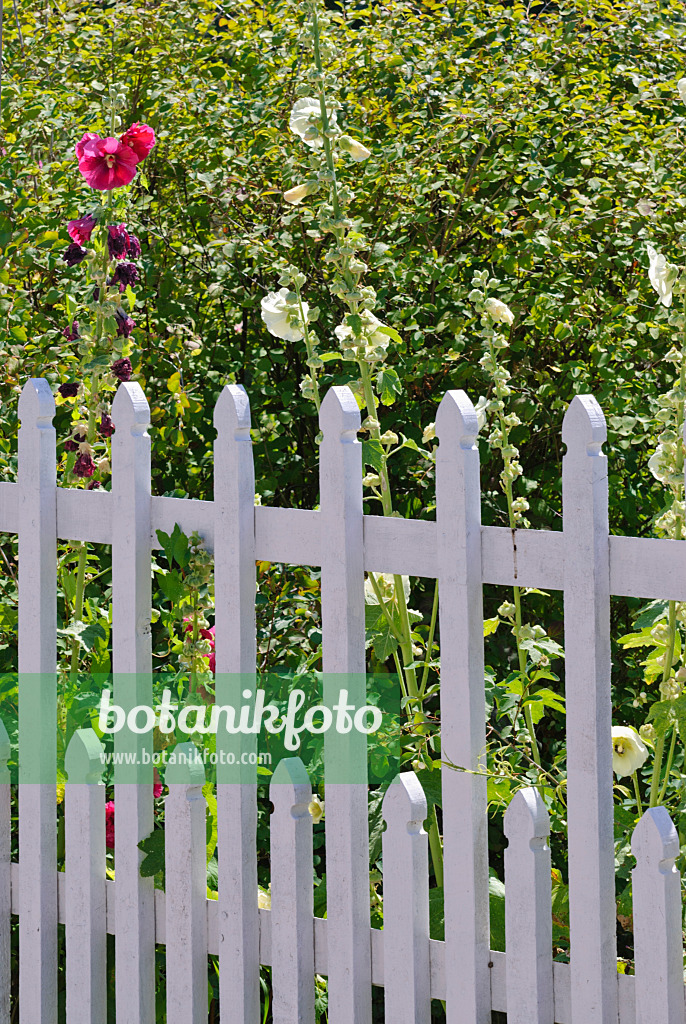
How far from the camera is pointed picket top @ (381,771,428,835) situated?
1.71 m

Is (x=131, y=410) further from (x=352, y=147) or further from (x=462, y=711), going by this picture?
(x=462, y=711)

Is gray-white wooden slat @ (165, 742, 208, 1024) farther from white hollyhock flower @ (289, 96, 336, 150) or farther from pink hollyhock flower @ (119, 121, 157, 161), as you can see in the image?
pink hollyhock flower @ (119, 121, 157, 161)

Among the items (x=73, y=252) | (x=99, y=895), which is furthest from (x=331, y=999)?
(x=73, y=252)

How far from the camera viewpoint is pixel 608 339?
3.20 meters

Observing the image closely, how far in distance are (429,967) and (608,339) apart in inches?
76.0

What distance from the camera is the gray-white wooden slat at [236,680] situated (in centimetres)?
185

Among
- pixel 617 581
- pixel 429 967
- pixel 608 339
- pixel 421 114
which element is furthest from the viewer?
pixel 421 114

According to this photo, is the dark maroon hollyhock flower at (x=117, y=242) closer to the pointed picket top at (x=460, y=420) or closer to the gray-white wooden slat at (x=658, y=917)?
the pointed picket top at (x=460, y=420)

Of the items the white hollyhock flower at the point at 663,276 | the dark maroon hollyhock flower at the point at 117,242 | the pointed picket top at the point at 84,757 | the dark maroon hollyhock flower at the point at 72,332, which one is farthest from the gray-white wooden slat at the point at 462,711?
the dark maroon hollyhock flower at the point at 72,332

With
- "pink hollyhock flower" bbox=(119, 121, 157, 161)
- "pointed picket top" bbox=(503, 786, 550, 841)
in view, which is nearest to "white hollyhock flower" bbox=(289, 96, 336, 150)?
"pink hollyhock flower" bbox=(119, 121, 157, 161)

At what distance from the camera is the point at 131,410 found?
196cm

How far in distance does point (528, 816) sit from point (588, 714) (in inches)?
6.5

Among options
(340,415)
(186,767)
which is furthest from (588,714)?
(186,767)

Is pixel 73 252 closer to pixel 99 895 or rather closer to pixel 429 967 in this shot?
pixel 99 895
